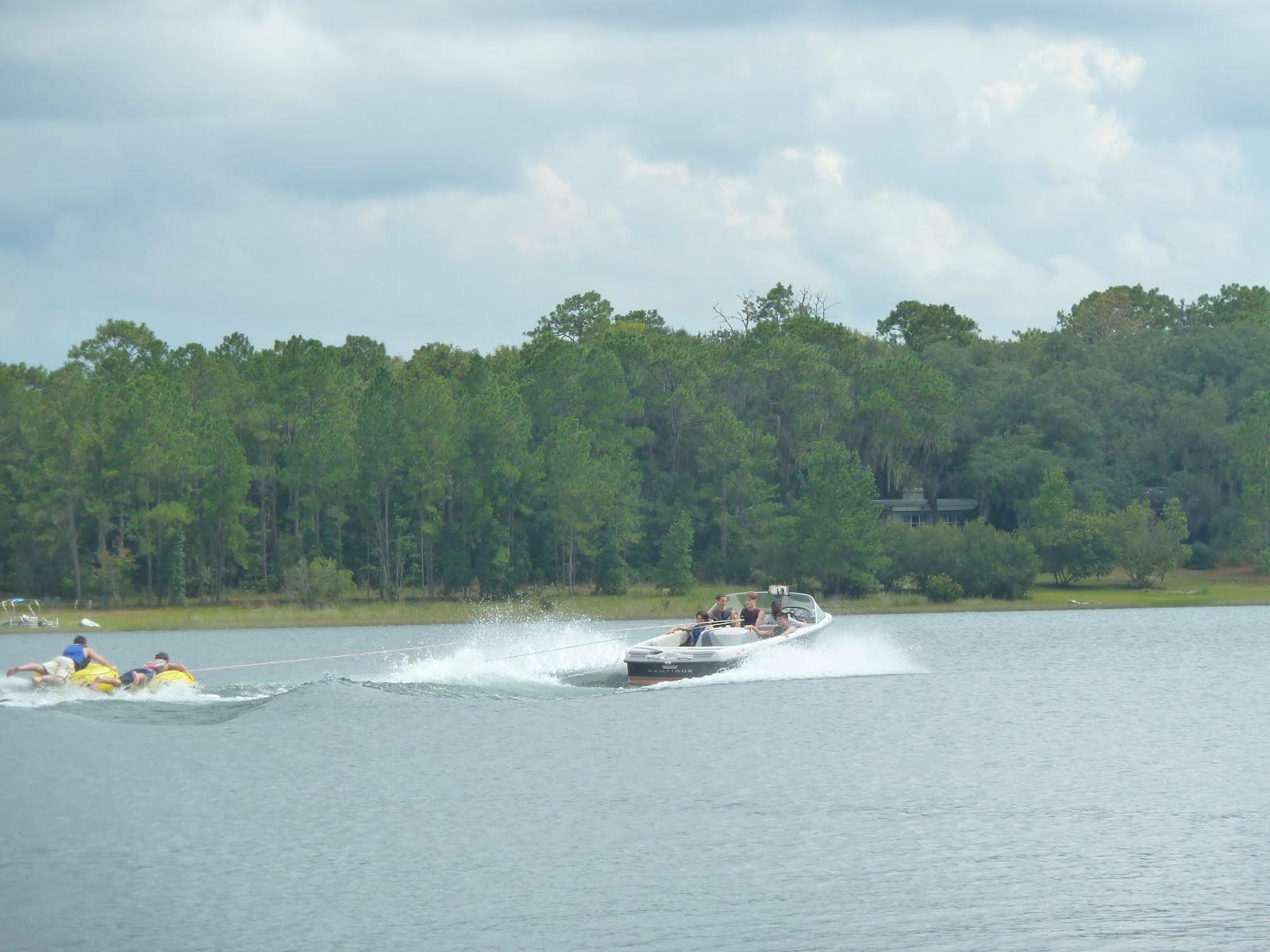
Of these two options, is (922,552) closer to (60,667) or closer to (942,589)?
(942,589)

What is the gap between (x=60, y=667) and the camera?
38500 millimetres

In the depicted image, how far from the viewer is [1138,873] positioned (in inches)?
928

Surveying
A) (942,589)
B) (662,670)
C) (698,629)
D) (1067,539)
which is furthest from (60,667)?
(1067,539)

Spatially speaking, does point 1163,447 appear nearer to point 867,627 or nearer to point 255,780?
point 867,627

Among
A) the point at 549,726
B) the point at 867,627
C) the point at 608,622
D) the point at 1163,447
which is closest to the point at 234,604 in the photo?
the point at 608,622

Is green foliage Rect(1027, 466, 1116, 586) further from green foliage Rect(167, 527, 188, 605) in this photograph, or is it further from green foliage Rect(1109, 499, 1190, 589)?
green foliage Rect(167, 527, 188, 605)

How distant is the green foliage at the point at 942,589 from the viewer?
282 feet

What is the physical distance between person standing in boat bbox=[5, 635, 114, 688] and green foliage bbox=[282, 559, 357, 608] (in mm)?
46350

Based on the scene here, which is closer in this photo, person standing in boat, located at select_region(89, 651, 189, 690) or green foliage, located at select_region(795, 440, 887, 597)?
person standing in boat, located at select_region(89, 651, 189, 690)

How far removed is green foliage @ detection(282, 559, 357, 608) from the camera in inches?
3396

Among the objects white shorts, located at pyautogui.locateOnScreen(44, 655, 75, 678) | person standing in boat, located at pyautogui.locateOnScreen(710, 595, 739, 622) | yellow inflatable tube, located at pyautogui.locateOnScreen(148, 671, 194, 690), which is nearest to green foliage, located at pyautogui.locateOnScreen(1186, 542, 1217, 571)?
person standing in boat, located at pyautogui.locateOnScreen(710, 595, 739, 622)

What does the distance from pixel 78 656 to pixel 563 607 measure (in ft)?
150

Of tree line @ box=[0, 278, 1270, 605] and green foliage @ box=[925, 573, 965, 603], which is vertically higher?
tree line @ box=[0, 278, 1270, 605]

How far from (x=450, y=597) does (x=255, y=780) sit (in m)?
61.7
